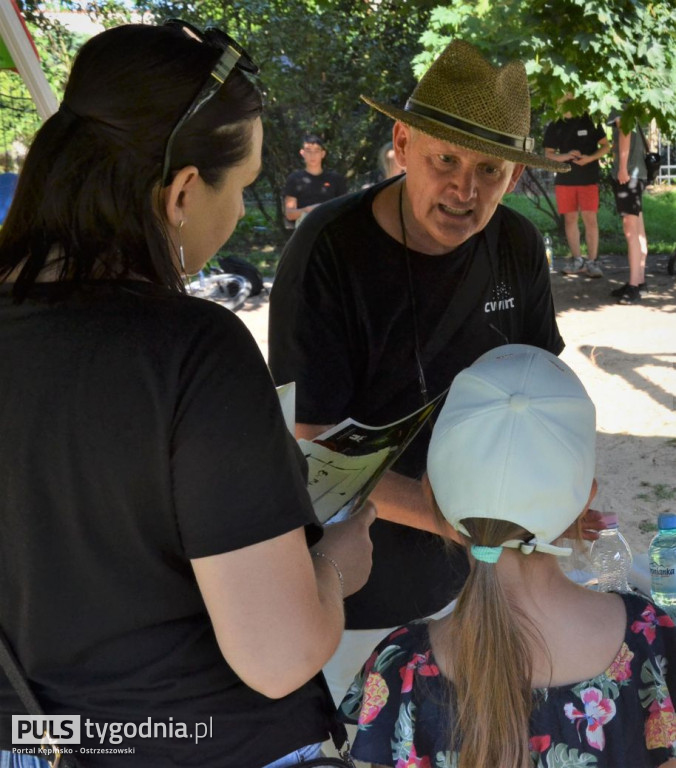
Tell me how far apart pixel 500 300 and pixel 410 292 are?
0.79 feet

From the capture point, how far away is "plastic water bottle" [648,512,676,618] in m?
1.87

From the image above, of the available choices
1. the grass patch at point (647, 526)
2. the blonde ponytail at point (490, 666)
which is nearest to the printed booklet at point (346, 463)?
the blonde ponytail at point (490, 666)

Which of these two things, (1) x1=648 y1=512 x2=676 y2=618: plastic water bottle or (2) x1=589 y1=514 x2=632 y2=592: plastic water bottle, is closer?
(1) x1=648 y1=512 x2=676 y2=618: plastic water bottle

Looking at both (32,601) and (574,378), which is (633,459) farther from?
(32,601)

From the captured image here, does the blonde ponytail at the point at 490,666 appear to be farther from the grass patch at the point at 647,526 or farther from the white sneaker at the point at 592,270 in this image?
the white sneaker at the point at 592,270

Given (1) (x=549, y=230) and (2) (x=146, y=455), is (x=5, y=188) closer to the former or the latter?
(2) (x=146, y=455)

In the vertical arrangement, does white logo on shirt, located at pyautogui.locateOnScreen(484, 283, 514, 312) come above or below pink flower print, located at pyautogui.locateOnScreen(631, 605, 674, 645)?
above

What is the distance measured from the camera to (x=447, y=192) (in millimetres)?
2072

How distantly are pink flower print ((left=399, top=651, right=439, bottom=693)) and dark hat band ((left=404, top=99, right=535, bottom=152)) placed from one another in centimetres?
115

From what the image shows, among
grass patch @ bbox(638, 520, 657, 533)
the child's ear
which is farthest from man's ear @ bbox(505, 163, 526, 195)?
grass patch @ bbox(638, 520, 657, 533)

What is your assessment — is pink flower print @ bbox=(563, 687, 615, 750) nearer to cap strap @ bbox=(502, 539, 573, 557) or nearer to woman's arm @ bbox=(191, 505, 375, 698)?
cap strap @ bbox=(502, 539, 573, 557)

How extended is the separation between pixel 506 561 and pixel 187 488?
1.95ft

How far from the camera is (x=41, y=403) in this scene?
106 centimetres

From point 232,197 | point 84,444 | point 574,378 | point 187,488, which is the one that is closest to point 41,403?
point 84,444
